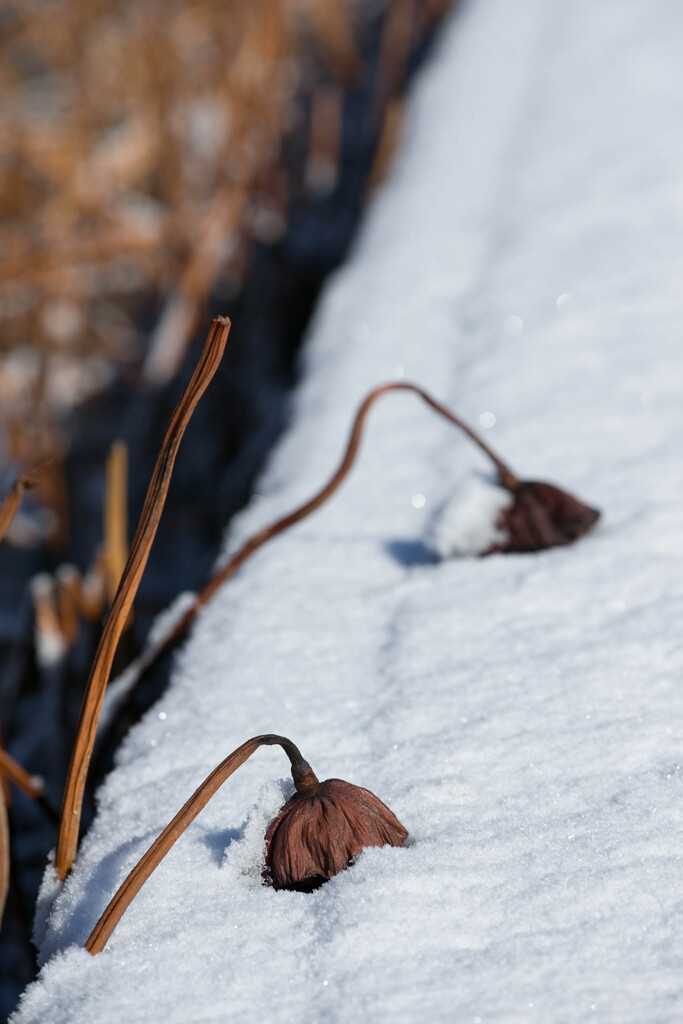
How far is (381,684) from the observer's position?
710 mm

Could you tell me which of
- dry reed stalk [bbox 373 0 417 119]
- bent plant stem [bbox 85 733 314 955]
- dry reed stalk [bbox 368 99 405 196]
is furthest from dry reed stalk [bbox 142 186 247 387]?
bent plant stem [bbox 85 733 314 955]

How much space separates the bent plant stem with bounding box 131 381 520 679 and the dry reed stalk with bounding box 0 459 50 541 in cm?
26

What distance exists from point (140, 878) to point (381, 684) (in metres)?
0.27

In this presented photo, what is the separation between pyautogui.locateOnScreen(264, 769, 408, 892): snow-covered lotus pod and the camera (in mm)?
516

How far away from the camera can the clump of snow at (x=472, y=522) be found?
845 mm

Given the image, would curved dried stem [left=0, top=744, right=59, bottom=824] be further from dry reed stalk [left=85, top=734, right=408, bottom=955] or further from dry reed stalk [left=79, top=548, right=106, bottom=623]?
dry reed stalk [left=79, top=548, right=106, bottom=623]

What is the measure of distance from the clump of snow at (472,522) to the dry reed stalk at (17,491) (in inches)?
15.5

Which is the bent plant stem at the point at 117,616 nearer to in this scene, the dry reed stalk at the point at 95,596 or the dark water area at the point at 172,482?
the dark water area at the point at 172,482

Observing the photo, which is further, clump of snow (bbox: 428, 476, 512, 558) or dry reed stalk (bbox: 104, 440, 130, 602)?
dry reed stalk (bbox: 104, 440, 130, 602)

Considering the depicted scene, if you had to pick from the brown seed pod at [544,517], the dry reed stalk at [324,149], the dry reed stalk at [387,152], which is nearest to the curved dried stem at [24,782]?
the brown seed pod at [544,517]

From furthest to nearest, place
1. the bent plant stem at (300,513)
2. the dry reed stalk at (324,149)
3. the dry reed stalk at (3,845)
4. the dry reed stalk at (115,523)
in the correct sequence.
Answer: the dry reed stalk at (324,149) → the dry reed stalk at (115,523) → the bent plant stem at (300,513) → the dry reed stalk at (3,845)

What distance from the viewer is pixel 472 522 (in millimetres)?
852

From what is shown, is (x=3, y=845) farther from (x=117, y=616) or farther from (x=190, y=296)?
(x=190, y=296)

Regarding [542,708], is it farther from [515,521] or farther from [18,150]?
[18,150]
